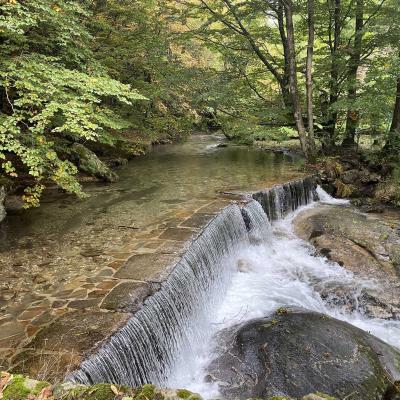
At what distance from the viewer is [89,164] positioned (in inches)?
432

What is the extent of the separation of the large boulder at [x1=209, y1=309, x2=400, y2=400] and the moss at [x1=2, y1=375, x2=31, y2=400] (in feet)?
9.27

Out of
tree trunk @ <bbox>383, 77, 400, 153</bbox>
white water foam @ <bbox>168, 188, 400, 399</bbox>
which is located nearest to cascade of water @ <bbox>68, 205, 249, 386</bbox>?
white water foam @ <bbox>168, 188, 400, 399</bbox>

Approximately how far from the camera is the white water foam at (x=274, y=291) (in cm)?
498

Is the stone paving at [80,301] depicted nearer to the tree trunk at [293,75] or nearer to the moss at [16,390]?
the moss at [16,390]

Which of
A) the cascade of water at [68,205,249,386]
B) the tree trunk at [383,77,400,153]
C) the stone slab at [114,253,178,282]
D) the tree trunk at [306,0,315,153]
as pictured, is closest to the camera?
the cascade of water at [68,205,249,386]

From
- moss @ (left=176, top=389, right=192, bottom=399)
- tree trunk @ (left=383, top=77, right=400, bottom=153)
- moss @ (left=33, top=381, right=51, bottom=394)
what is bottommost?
moss @ (left=176, top=389, right=192, bottom=399)

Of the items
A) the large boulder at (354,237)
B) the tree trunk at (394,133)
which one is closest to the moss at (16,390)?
the large boulder at (354,237)

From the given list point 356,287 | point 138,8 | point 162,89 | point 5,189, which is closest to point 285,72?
point 162,89

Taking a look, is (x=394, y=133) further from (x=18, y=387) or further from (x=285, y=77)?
(x=18, y=387)

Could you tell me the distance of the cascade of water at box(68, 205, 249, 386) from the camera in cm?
353

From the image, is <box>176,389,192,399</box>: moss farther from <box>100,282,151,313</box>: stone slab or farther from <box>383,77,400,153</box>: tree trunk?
<box>383,77,400,153</box>: tree trunk

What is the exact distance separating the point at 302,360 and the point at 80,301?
9.54 ft

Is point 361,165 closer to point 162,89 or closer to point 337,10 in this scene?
point 337,10

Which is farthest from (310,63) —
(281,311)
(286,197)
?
(281,311)
